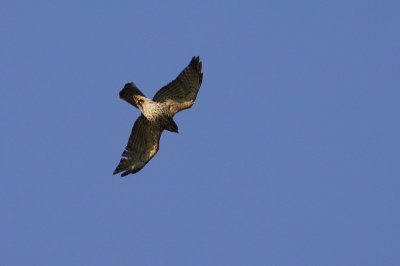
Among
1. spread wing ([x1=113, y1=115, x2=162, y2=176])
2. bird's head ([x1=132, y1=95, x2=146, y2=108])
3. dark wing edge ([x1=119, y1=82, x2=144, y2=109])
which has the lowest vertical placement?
spread wing ([x1=113, y1=115, x2=162, y2=176])

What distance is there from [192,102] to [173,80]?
0.66 meters

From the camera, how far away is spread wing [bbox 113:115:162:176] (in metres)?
18.0

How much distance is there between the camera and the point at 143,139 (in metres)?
18.1

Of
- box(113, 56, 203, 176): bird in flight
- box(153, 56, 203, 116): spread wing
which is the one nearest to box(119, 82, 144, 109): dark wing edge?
box(113, 56, 203, 176): bird in flight

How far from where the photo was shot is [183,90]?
17.6 m

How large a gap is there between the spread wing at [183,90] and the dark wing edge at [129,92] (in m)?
0.45

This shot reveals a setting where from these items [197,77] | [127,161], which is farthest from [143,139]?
[197,77]

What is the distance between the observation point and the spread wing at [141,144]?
59.0ft

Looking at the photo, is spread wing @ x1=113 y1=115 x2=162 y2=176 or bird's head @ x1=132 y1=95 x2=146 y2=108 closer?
bird's head @ x1=132 y1=95 x2=146 y2=108

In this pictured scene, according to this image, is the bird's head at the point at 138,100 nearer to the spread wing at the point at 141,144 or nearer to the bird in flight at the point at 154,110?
the bird in flight at the point at 154,110

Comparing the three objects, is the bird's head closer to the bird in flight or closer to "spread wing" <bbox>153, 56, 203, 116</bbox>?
the bird in flight

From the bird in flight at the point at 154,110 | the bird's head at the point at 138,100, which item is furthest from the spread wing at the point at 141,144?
the bird's head at the point at 138,100

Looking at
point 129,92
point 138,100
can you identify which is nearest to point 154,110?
point 138,100

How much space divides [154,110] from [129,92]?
664 mm
